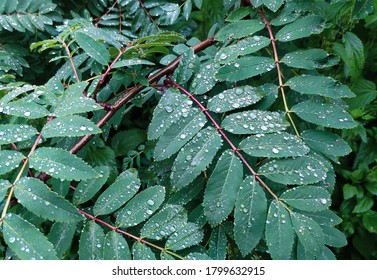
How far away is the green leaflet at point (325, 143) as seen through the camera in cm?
83

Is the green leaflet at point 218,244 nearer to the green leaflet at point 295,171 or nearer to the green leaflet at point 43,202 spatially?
the green leaflet at point 295,171

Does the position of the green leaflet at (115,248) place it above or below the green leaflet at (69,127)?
below

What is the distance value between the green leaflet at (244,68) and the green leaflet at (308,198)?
280 mm

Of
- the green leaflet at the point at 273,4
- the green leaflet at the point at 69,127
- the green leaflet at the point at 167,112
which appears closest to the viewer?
the green leaflet at the point at 69,127

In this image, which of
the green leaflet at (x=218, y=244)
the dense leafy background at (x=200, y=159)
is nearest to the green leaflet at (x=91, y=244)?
the dense leafy background at (x=200, y=159)

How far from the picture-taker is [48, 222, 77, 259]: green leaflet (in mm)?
769

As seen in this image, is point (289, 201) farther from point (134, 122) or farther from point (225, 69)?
point (134, 122)

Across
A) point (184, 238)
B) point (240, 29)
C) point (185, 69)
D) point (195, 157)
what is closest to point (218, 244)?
point (184, 238)

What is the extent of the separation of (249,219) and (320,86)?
0.35 meters

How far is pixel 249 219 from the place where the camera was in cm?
72

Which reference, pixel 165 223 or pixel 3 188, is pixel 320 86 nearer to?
pixel 165 223

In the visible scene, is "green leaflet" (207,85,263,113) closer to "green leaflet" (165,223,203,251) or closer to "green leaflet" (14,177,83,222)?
"green leaflet" (165,223,203,251)
